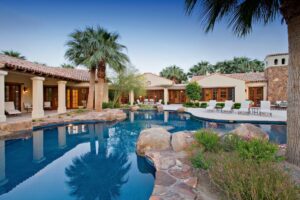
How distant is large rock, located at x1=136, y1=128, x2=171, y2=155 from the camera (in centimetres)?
555

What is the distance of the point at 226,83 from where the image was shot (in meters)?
22.3

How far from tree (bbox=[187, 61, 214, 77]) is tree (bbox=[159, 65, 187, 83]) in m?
4.50

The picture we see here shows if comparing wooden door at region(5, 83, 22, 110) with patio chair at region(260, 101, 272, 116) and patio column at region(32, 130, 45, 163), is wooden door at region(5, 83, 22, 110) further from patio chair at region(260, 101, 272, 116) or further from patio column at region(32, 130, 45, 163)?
patio chair at region(260, 101, 272, 116)

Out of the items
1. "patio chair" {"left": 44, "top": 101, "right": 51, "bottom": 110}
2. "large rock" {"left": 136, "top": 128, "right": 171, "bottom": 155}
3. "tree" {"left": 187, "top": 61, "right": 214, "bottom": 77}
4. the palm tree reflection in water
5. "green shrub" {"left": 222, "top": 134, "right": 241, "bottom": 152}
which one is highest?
"tree" {"left": 187, "top": 61, "right": 214, "bottom": 77}

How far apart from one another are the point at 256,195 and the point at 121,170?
3748mm

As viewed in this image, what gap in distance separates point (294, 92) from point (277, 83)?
20431 millimetres

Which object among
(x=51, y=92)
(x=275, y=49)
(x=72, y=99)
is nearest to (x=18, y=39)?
(x=51, y=92)

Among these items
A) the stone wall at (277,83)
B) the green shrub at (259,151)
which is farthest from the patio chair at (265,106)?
the green shrub at (259,151)

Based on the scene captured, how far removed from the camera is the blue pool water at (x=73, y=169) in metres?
3.74

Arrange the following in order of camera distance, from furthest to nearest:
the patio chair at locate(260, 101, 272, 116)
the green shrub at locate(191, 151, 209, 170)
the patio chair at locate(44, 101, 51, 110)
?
the patio chair at locate(44, 101, 51, 110) < the patio chair at locate(260, 101, 272, 116) < the green shrub at locate(191, 151, 209, 170)

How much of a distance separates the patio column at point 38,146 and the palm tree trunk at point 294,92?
23.5 feet

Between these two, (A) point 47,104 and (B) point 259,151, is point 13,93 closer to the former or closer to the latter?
(A) point 47,104

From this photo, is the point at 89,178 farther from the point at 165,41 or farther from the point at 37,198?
the point at 165,41

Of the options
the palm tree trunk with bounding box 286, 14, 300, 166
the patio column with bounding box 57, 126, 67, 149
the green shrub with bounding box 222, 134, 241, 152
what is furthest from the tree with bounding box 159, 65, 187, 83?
the palm tree trunk with bounding box 286, 14, 300, 166
